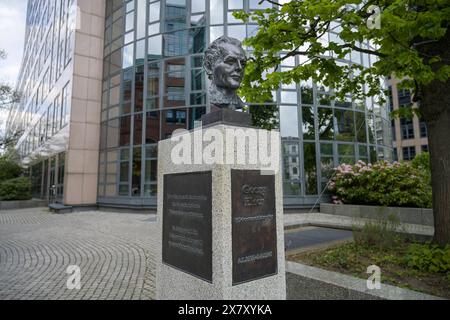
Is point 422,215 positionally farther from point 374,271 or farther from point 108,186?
point 108,186

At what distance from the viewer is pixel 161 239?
4.23 m

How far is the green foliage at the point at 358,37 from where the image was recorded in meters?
4.37

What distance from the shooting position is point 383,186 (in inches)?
483

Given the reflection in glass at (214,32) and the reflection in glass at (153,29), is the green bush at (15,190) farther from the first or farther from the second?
the reflection in glass at (214,32)

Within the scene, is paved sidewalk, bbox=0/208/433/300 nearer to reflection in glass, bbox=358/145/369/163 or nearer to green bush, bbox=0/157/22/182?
reflection in glass, bbox=358/145/369/163

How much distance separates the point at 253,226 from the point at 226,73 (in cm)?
197

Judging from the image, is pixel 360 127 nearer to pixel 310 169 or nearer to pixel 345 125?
pixel 345 125

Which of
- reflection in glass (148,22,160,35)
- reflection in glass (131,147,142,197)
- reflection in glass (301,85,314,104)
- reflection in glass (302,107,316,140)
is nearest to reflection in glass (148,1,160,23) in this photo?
reflection in glass (148,22,160,35)

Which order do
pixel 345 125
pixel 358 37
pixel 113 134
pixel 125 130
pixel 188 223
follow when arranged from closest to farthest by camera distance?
pixel 188 223
pixel 358 37
pixel 345 125
pixel 125 130
pixel 113 134

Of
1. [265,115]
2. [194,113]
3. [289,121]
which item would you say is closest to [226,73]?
[265,115]

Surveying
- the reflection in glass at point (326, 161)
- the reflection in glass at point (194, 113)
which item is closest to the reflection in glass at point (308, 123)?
the reflection in glass at point (326, 161)

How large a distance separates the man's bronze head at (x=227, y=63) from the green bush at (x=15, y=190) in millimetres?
22819

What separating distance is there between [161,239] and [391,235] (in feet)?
14.8
